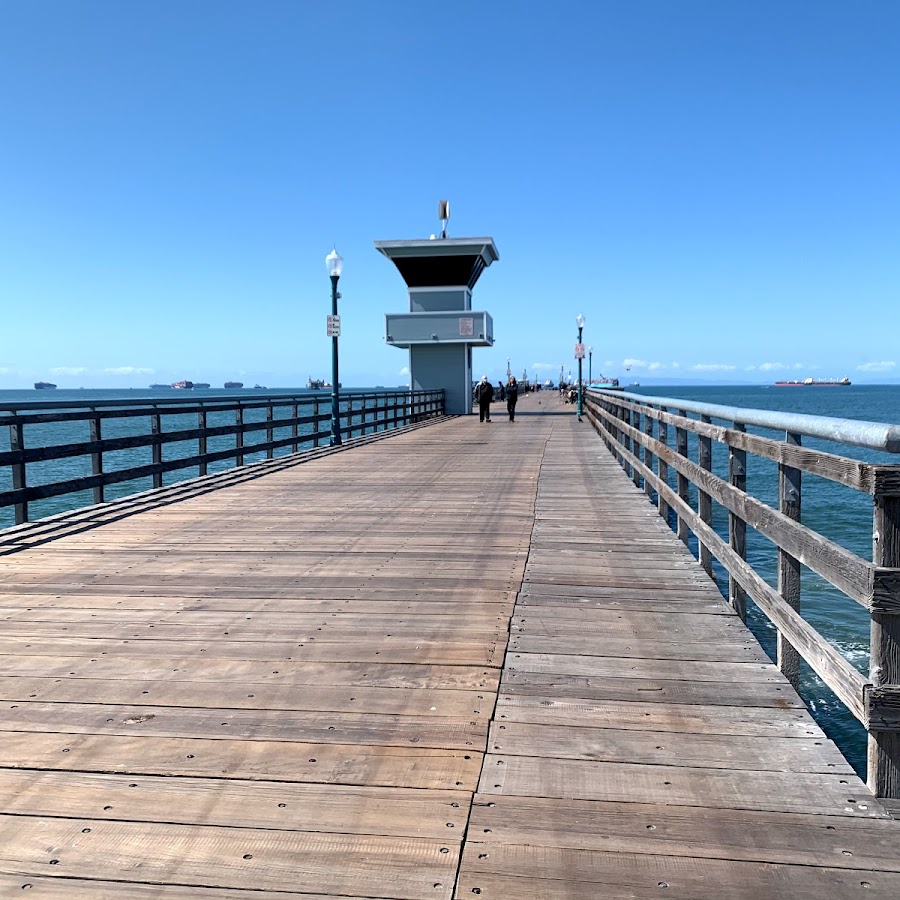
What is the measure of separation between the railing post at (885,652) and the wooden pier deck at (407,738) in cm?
10

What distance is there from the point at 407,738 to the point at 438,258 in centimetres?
3023

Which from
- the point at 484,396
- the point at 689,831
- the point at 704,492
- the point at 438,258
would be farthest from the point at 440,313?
the point at 689,831

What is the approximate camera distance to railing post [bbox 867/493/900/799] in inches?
108

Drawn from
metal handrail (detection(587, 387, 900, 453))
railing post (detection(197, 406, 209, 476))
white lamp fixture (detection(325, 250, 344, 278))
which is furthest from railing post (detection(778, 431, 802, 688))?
white lamp fixture (detection(325, 250, 344, 278))

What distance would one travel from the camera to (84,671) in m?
4.16

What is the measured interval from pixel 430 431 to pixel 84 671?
65.8ft

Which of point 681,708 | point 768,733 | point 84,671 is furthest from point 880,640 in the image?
point 84,671

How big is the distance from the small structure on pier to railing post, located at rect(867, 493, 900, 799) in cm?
2974

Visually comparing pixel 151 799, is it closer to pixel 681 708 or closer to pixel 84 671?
pixel 84 671

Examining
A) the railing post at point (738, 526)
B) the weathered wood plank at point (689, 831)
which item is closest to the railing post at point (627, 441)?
the railing post at point (738, 526)

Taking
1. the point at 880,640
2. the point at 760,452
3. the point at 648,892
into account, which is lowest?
the point at 648,892

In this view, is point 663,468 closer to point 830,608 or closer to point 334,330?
point 830,608

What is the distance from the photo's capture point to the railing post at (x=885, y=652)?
274 centimetres

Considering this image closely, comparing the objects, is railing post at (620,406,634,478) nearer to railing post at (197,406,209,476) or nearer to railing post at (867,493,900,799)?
railing post at (197,406,209,476)
